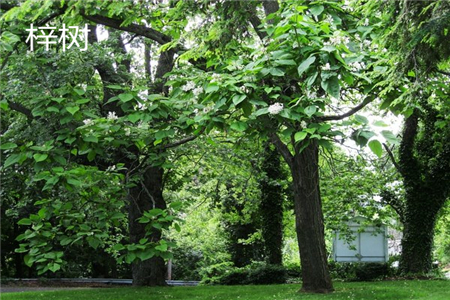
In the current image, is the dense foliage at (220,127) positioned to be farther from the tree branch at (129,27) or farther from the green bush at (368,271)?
the green bush at (368,271)

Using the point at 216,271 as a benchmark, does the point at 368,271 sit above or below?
above

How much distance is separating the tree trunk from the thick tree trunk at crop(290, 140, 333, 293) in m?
6.38

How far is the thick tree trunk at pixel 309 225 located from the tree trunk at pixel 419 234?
638 cm

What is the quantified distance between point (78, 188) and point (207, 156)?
6316mm

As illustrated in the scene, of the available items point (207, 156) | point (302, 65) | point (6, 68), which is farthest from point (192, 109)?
point (207, 156)

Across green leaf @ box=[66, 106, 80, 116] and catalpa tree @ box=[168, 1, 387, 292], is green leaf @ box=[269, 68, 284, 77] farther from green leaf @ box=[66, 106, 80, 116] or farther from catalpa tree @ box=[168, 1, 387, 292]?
green leaf @ box=[66, 106, 80, 116]

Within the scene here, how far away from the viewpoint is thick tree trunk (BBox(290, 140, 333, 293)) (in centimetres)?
941

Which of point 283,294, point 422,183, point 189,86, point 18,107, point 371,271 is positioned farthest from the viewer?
point 422,183

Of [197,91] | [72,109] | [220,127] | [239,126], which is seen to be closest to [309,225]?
[197,91]

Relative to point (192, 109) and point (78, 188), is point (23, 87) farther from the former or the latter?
point (192, 109)

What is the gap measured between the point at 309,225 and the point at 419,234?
697 centimetres

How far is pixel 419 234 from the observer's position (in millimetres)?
15023
